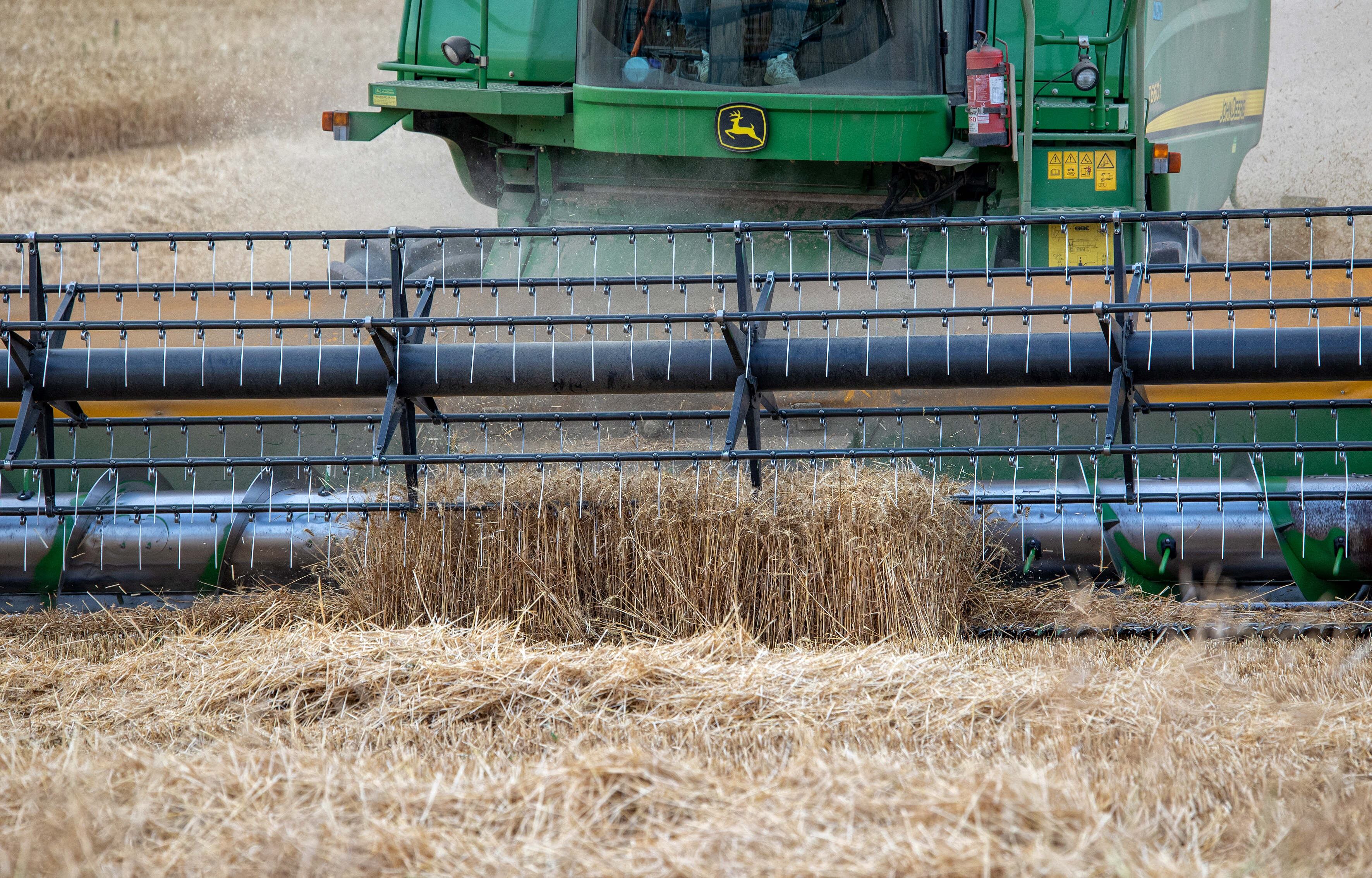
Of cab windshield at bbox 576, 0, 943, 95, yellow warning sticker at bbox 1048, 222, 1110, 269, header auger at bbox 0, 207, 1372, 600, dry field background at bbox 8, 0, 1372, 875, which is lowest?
dry field background at bbox 8, 0, 1372, 875

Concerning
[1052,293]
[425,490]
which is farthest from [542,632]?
[1052,293]

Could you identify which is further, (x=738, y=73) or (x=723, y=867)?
(x=738, y=73)

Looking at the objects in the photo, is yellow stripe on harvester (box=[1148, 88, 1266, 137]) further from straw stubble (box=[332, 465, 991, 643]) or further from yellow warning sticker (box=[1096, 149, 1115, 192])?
straw stubble (box=[332, 465, 991, 643])

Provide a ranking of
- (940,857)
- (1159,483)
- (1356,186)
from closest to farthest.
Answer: (940,857), (1159,483), (1356,186)

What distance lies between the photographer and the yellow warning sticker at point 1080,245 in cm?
436

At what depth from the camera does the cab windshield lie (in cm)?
440

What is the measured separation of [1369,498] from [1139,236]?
1591 mm

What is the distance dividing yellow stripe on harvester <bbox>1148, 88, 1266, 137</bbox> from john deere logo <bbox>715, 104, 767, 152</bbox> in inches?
93.0

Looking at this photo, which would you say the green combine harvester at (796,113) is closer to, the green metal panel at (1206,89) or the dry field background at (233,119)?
the green metal panel at (1206,89)

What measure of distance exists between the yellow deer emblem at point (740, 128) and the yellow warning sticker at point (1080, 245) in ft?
4.06

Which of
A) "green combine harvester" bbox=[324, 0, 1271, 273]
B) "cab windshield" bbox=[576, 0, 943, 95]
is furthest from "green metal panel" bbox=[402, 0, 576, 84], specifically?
"cab windshield" bbox=[576, 0, 943, 95]

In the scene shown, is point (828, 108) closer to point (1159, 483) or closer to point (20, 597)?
point (1159, 483)

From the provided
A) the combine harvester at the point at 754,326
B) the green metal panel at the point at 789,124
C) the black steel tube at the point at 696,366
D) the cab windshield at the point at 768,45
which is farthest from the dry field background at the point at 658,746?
the cab windshield at the point at 768,45

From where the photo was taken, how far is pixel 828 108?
4457 mm
